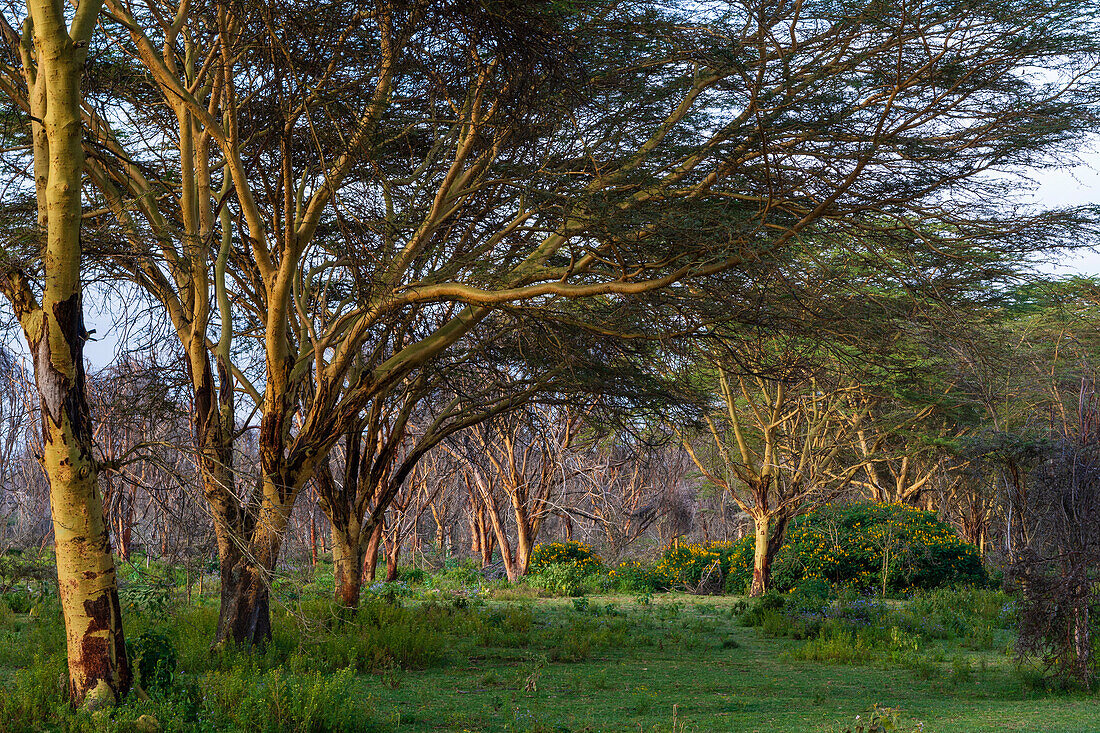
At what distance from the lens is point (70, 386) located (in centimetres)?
626

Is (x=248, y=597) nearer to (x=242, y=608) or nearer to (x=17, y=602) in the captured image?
(x=242, y=608)

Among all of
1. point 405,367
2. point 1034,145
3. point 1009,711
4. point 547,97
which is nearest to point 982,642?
point 1009,711

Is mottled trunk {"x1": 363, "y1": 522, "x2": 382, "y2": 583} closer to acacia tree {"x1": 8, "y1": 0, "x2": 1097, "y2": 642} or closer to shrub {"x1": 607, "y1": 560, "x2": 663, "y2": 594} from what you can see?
shrub {"x1": 607, "y1": 560, "x2": 663, "y2": 594}

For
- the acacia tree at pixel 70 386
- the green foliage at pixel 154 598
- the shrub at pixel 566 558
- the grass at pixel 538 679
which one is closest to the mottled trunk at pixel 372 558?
the shrub at pixel 566 558

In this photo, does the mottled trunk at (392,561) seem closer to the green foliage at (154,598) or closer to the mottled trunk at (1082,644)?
the green foliage at (154,598)

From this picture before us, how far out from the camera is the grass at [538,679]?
623 cm

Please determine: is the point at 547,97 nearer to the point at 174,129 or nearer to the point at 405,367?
the point at 405,367

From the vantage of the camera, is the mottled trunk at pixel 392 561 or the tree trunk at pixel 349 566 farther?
the mottled trunk at pixel 392 561

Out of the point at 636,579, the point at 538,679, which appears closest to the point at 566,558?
the point at 636,579

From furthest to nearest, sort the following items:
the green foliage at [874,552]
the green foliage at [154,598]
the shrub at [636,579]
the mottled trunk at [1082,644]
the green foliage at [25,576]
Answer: the shrub at [636,579], the green foliage at [874,552], the green foliage at [25,576], the green foliage at [154,598], the mottled trunk at [1082,644]

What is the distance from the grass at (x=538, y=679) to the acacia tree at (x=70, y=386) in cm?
39

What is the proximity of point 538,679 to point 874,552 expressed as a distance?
12537 mm

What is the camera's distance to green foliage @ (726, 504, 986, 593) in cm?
1908

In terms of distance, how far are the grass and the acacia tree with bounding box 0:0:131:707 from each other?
1.27 feet
